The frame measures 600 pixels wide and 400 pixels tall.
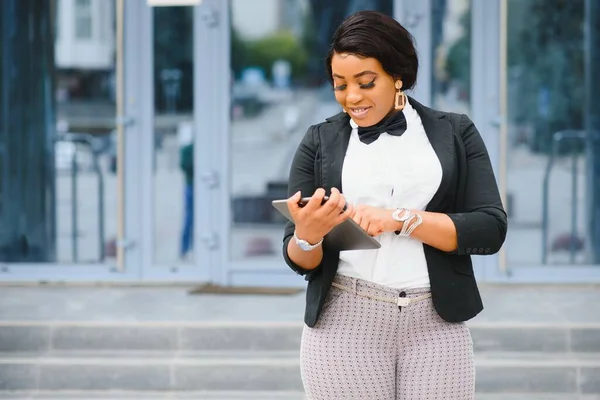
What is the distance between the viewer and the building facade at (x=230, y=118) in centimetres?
691

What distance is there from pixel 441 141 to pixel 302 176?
300mm

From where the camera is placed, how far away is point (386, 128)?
7.66 ft

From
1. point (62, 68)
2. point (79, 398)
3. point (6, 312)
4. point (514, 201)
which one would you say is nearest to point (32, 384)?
point (79, 398)

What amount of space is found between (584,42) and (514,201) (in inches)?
41.8

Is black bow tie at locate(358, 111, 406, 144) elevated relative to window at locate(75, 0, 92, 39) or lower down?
lower down

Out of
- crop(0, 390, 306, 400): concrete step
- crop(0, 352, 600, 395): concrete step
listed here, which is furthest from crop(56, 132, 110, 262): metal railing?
crop(0, 390, 306, 400): concrete step

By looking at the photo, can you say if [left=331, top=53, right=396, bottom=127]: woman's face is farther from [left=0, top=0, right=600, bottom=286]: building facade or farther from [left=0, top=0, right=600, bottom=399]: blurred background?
[left=0, top=0, right=600, bottom=286]: building facade

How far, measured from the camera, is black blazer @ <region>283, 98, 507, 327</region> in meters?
2.29

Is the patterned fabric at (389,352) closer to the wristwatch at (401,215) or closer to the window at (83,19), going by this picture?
the wristwatch at (401,215)

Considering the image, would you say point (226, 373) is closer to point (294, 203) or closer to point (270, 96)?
point (270, 96)

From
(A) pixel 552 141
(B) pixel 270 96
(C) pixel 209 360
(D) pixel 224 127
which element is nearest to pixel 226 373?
(C) pixel 209 360

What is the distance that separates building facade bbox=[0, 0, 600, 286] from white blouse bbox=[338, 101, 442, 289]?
4596mm

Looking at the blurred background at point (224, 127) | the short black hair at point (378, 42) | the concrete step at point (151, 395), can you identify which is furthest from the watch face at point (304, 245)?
the blurred background at point (224, 127)

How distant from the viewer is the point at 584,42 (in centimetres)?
692
